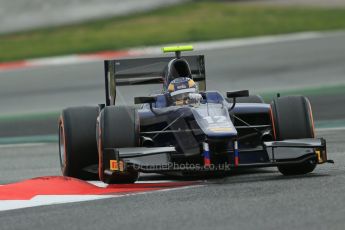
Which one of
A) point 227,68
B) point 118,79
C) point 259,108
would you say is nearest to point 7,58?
point 227,68

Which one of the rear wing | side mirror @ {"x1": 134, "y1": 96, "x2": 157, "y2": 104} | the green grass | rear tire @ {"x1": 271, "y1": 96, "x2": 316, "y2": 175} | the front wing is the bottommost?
the front wing

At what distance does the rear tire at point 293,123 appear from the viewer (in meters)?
9.59

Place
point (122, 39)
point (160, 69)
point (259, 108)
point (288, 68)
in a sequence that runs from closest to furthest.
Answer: point (259, 108)
point (160, 69)
point (288, 68)
point (122, 39)

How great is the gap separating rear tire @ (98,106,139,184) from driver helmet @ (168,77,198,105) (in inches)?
30.2

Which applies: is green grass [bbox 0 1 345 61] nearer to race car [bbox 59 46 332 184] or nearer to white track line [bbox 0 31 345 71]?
white track line [bbox 0 31 345 71]

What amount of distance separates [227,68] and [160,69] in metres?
9.27

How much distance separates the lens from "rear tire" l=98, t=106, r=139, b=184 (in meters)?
9.30

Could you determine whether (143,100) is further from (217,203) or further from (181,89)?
(217,203)

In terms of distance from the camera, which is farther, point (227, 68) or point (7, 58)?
point (7, 58)

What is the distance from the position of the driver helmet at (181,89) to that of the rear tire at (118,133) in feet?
2.52

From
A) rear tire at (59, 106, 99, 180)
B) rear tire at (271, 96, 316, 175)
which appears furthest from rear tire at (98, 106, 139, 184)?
rear tire at (271, 96, 316, 175)

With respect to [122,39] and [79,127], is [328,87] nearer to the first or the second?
[122,39]

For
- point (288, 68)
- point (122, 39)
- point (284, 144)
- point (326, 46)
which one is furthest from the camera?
point (122, 39)

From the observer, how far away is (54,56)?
22.2 metres
